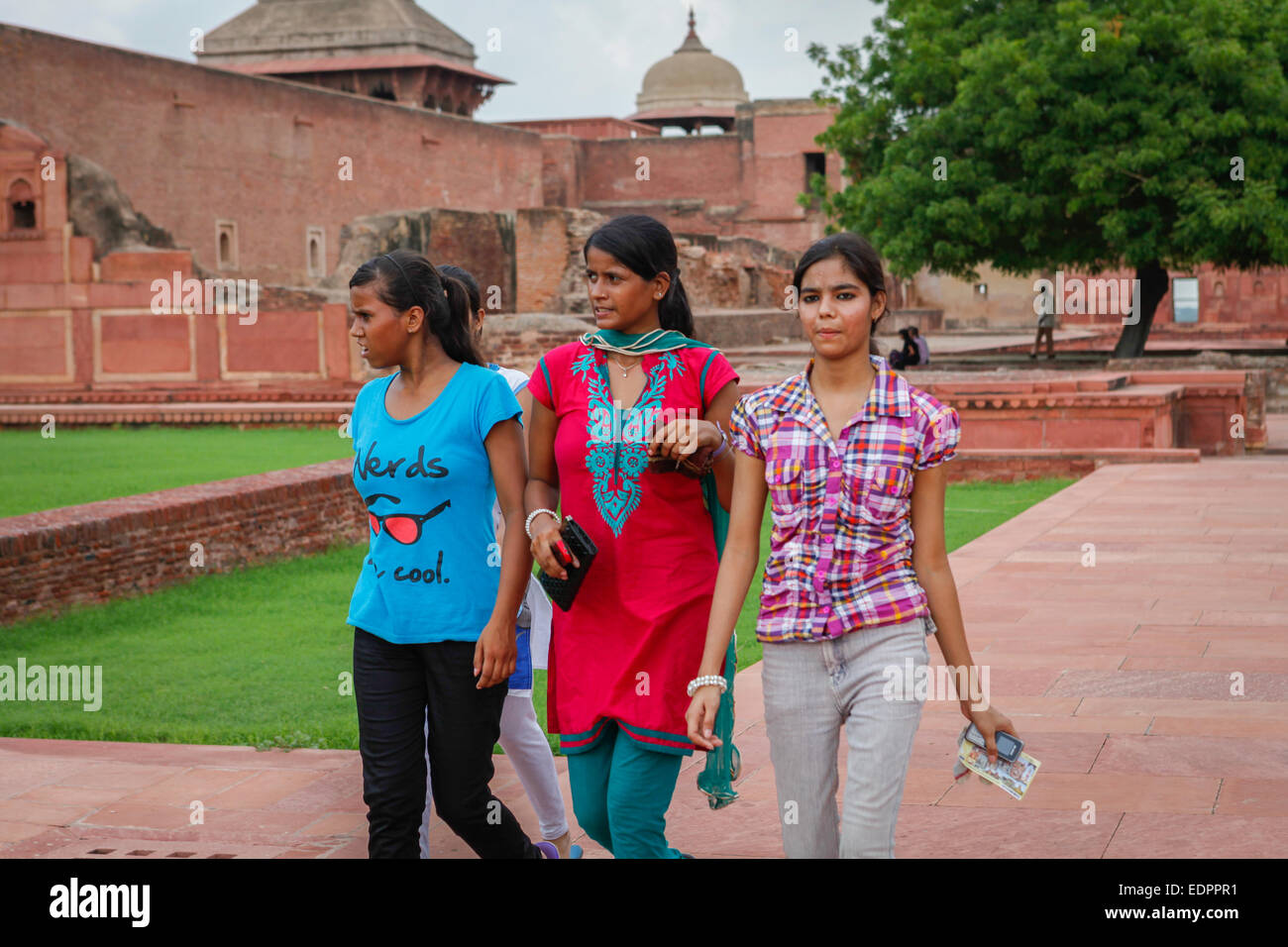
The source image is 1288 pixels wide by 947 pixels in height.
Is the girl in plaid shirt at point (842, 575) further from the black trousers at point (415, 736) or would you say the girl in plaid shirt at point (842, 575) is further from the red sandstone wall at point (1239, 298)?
the red sandstone wall at point (1239, 298)

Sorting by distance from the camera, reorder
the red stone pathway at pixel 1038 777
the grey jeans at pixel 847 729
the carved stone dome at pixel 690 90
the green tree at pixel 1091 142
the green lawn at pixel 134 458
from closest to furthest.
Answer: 1. the grey jeans at pixel 847 729
2. the red stone pathway at pixel 1038 777
3. the green lawn at pixel 134 458
4. the green tree at pixel 1091 142
5. the carved stone dome at pixel 690 90

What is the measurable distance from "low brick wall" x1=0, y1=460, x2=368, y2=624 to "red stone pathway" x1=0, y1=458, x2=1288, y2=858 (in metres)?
2.60

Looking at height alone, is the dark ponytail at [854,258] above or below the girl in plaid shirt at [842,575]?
above

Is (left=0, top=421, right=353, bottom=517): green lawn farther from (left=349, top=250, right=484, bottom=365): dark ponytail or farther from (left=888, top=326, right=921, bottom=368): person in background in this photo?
(left=349, top=250, right=484, bottom=365): dark ponytail

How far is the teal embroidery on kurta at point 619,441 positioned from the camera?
279 cm

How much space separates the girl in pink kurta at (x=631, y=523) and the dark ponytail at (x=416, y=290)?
0.28 metres

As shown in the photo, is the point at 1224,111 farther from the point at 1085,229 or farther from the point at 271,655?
the point at 271,655

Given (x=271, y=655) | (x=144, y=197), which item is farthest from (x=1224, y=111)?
(x=144, y=197)

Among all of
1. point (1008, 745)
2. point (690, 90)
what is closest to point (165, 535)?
point (1008, 745)

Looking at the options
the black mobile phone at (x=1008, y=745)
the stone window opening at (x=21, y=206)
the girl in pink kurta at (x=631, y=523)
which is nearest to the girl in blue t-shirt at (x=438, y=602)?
the girl in pink kurta at (x=631, y=523)

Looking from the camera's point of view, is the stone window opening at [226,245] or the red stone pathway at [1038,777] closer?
the red stone pathway at [1038,777]

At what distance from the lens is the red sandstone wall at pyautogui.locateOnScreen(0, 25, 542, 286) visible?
98.4 feet

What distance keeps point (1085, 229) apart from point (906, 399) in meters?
19.4

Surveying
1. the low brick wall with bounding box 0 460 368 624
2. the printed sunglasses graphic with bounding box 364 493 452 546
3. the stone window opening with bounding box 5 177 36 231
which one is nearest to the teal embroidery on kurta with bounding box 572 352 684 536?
the printed sunglasses graphic with bounding box 364 493 452 546
